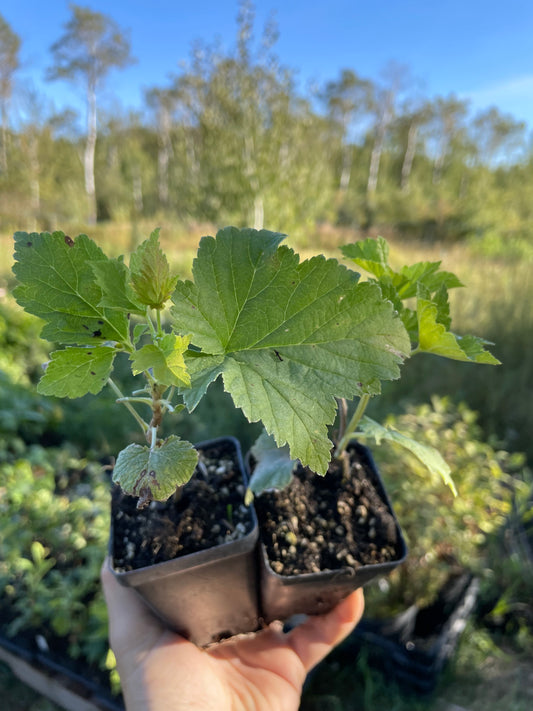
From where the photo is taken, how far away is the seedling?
1.89 feet

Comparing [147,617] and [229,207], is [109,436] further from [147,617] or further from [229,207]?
[229,207]

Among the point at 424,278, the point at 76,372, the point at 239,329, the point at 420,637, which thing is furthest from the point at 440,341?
the point at 420,637

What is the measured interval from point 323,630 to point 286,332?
1030 millimetres

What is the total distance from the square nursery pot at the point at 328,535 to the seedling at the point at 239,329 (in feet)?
1.24

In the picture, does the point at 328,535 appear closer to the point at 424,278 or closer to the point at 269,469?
the point at 269,469

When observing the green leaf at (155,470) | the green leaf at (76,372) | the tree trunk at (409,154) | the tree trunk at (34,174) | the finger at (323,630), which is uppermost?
the tree trunk at (409,154)

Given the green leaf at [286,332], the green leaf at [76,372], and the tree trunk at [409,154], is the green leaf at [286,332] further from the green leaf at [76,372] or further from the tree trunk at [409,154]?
the tree trunk at [409,154]

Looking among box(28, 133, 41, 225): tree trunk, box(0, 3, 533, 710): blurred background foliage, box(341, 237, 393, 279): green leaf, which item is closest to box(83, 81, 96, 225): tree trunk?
box(28, 133, 41, 225): tree trunk

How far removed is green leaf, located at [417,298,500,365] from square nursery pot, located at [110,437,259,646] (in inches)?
18.9

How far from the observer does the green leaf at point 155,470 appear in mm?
552

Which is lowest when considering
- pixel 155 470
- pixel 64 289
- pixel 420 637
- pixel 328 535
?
pixel 420 637

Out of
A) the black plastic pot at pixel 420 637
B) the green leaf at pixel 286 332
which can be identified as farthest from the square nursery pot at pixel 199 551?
the black plastic pot at pixel 420 637

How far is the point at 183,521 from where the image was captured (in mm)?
820

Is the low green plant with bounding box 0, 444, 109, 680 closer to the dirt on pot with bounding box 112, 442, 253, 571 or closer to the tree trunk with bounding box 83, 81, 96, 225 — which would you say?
the dirt on pot with bounding box 112, 442, 253, 571
